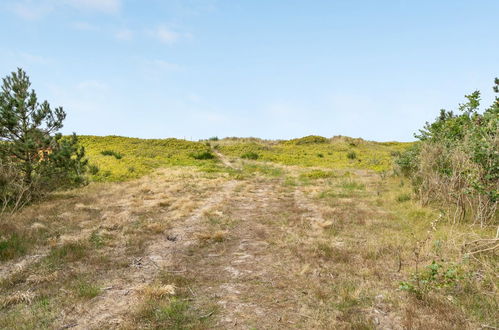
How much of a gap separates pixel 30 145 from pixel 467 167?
13.6m

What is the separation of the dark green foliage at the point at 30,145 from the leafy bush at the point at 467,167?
43.0ft

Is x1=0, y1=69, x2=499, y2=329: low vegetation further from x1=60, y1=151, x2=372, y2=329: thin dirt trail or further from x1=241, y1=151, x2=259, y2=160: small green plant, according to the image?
x1=241, y1=151, x2=259, y2=160: small green plant

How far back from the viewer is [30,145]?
11.7 m

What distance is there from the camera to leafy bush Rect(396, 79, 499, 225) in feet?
23.4

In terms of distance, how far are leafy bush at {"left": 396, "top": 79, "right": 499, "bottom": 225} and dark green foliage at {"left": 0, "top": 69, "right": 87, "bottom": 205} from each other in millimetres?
Answer: 13103

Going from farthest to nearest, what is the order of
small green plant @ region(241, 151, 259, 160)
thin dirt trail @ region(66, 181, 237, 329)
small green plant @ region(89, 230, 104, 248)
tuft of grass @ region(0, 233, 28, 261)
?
small green plant @ region(241, 151, 259, 160)
small green plant @ region(89, 230, 104, 248)
tuft of grass @ region(0, 233, 28, 261)
thin dirt trail @ region(66, 181, 237, 329)

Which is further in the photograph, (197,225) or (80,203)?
(80,203)

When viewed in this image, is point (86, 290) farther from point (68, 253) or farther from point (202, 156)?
point (202, 156)

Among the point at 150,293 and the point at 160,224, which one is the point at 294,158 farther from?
the point at 150,293

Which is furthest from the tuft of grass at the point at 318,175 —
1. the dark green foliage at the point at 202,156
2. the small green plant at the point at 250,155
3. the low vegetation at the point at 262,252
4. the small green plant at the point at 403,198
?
the dark green foliage at the point at 202,156

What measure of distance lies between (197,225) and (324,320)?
220 inches

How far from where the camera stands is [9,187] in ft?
36.0

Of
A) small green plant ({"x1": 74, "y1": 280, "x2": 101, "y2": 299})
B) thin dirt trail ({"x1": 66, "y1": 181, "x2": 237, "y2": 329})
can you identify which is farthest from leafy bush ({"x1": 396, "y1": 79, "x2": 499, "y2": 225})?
small green plant ({"x1": 74, "y1": 280, "x2": 101, "y2": 299})

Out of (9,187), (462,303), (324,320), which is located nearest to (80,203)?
(9,187)
